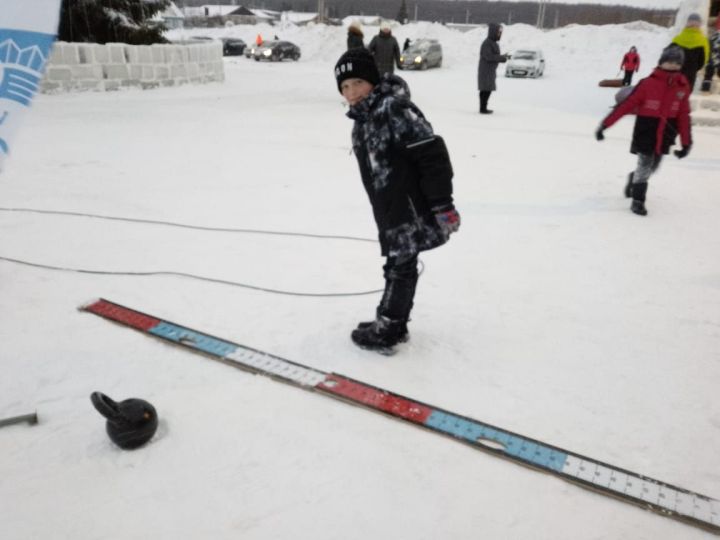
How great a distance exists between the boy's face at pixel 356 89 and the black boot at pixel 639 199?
3.74m

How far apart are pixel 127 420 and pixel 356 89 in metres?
1.73

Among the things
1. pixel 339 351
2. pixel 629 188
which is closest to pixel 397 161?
pixel 339 351

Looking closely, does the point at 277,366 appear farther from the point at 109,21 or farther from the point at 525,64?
the point at 525,64

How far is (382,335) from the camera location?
9.68 ft

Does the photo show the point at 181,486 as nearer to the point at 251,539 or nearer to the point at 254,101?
the point at 251,539

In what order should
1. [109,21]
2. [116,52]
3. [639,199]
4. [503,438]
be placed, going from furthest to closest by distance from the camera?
1. [109,21]
2. [116,52]
3. [639,199]
4. [503,438]

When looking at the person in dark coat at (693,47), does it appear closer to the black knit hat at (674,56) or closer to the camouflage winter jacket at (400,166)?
the black knit hat at (674,56)

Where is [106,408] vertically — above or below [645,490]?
above

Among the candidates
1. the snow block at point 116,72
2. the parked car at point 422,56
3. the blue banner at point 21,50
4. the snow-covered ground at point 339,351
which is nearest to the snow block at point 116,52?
the snow block at point 116,72

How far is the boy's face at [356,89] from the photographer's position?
2486mm

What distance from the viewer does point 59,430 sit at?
2.34 m

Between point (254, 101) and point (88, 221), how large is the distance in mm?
8302

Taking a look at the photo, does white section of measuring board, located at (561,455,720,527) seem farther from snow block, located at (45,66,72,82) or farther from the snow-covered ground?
snow block, located at (45,66,72,82)

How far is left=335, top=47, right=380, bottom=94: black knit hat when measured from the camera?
244cm
